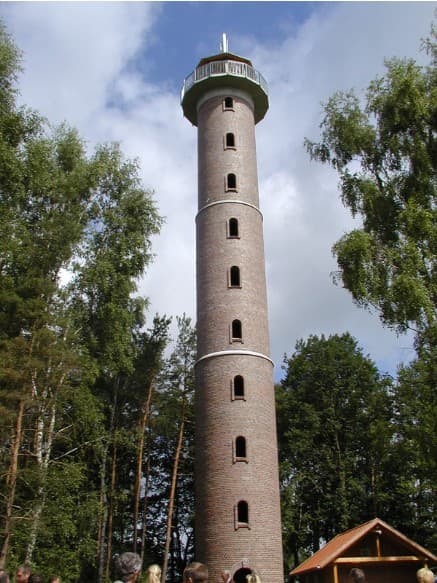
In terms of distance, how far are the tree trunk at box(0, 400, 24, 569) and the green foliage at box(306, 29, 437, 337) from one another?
8.38 m

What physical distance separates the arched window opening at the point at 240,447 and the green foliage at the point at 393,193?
5.14 metres

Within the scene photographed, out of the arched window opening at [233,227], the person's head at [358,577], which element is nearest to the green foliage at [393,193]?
the arched window opening at [233,227]

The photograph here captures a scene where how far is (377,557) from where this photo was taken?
15922 mm

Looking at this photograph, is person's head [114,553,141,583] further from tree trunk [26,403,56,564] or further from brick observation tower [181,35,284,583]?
brick observation tower [181,35,284,583]

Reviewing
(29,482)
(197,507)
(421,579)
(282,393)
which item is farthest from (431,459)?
(282,393)

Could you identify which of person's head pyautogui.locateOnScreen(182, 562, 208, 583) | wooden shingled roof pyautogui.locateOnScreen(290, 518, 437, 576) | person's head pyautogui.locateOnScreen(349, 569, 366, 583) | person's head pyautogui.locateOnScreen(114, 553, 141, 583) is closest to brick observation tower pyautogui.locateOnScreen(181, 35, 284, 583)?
wooden shingled roof pyautogui.locateOnScreen(290, 518, 437, 576)

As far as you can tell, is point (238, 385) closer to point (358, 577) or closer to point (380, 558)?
point (380, 558)

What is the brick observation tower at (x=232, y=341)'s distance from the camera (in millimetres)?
16750

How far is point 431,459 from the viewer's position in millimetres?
15219

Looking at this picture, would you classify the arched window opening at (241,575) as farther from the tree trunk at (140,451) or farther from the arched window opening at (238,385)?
the tree trunk at (140,451)

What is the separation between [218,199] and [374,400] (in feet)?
42.1

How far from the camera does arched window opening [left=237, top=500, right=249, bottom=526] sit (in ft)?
55.0

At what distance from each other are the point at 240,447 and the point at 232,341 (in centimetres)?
Answer: 303

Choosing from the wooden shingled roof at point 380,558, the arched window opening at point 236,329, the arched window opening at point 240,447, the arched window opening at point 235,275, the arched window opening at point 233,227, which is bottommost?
the wooden shingled roof at point 380,558
